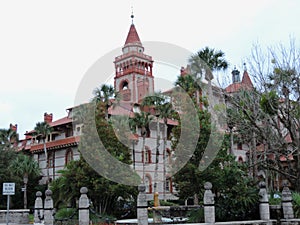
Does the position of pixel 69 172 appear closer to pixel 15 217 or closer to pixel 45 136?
pixel 15 217

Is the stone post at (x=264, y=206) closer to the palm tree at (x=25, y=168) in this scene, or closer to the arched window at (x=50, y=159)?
the palm tree at (x=25, y=168)

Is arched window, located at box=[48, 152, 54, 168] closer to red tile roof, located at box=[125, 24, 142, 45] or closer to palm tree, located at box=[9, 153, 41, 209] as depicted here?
palm tree, located at box=[9, 153, 41, 209]

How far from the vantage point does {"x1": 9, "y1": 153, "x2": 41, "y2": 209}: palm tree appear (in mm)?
39688

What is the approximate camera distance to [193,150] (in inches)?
819

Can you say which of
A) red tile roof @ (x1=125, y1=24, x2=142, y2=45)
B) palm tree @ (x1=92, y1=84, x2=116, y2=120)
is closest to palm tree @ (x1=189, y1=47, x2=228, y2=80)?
palm tree @ (x1=92, y1=84, x2=116, y2=120)

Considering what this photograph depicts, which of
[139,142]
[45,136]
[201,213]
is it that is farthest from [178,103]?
[45,136]

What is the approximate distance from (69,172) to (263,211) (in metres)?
15.1

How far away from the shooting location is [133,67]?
58000 millimetres

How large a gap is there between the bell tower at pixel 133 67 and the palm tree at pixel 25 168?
18.6 meters

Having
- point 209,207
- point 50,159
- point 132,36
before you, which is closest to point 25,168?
point 50,159

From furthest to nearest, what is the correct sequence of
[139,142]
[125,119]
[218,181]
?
[139,142]
[125,119]
[218,181]

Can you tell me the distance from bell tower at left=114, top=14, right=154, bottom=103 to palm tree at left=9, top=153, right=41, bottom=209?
18.6m

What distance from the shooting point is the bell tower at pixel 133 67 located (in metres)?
56.9

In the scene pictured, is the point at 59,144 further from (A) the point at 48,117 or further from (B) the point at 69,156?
(A) the point at 48,117
